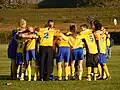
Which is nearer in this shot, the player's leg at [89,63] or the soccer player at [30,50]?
the soccer player at [30,50]

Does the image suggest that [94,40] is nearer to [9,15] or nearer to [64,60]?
[64,60]

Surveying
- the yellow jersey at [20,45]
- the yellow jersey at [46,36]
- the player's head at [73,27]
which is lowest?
the yellow jersey at [20,45]

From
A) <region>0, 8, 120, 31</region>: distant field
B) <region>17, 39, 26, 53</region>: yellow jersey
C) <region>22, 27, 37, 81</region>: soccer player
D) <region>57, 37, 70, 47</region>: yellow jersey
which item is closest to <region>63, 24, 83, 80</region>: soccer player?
<region>57, 37, 70, 47</region>: yellow jersey

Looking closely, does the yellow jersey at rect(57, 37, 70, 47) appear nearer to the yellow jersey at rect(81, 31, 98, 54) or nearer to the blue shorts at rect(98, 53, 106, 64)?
the yellow jersey at rect(81, 31, 98, 54)

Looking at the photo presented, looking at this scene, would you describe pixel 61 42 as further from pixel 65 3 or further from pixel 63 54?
pixel 65 3

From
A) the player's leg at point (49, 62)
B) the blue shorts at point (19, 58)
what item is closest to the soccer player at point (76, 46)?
the player's leg at point (49, 62)

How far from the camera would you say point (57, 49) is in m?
19.1

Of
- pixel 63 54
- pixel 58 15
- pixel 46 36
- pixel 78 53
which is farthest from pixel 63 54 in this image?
pixel 58 15

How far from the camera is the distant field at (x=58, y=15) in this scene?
2954 inches

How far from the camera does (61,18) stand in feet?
261

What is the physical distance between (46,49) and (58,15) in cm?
6222

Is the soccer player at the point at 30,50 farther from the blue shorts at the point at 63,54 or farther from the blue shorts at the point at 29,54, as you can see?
the blue shorts at the point at 63,54

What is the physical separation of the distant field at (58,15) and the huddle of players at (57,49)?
172ft

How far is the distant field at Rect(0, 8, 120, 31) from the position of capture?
7504 centimetres
